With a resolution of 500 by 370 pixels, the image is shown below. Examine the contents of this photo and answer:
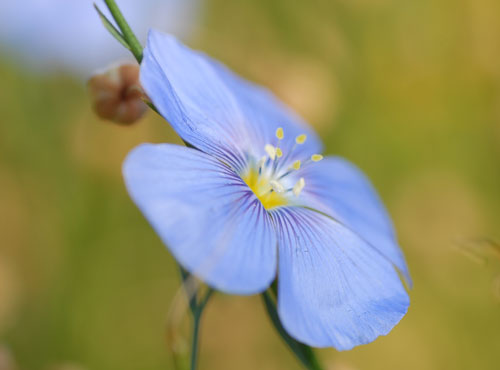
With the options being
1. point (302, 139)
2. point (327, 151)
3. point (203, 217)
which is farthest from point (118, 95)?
point (327, 151)

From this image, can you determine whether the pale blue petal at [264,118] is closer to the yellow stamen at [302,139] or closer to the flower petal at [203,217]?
the yellow stamen at [302,139]

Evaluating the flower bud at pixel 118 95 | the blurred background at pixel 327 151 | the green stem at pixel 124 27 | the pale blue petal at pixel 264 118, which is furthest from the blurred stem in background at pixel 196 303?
the blurred background at pixel 327 151

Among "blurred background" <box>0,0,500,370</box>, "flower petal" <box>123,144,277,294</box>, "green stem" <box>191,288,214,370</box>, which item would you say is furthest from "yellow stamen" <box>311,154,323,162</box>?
"blurred background" <box>0,0,500,370</box>

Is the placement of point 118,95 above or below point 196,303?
above

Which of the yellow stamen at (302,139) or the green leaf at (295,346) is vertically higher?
the yellow stamen at (302,139)

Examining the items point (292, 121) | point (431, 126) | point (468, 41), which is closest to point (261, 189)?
point (292, 121)

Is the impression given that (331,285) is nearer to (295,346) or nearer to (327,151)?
(295,346)
